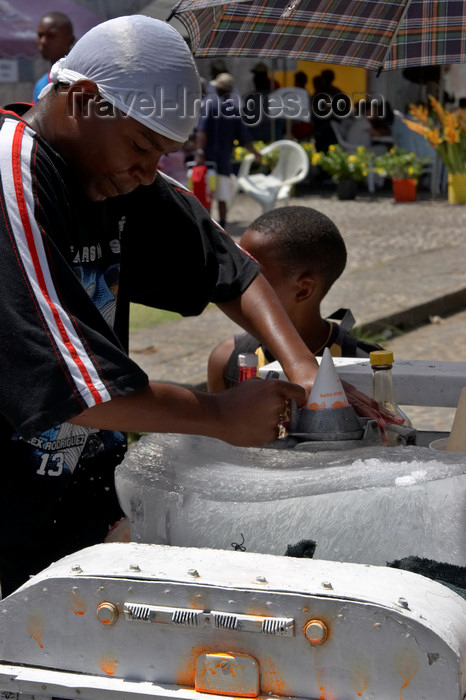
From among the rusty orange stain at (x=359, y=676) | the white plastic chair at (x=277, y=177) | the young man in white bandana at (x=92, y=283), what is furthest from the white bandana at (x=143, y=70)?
the white plastic chair at (x=277, y=177)

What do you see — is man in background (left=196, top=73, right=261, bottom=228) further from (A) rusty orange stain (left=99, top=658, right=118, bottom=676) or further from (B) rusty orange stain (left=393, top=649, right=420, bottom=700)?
(B) rusty orange stain (left=393, top=649, right=420, bottom=700)

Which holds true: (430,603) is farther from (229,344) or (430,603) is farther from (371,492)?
(229,344)

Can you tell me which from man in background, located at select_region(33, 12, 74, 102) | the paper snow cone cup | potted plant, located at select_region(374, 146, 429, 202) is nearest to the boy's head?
the paper snow cone cup

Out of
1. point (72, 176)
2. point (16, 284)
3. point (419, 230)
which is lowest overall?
point (419, 230)

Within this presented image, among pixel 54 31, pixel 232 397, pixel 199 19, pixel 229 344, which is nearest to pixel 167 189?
pixel 232 397

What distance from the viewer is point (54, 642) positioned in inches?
54.3

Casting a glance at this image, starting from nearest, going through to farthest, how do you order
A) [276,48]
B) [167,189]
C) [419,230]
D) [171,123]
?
[171,123]
[167,189]
[276,48]
[419,230]

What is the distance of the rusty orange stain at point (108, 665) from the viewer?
4.49ft

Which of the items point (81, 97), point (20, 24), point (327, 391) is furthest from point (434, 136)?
point (81, 97)

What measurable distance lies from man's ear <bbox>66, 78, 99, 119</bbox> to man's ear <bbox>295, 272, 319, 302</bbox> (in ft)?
4.83

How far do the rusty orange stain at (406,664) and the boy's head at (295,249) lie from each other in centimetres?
198

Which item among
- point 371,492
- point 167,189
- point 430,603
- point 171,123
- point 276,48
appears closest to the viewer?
point 430,603

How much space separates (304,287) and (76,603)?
1923mm

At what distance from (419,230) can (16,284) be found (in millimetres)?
10777
